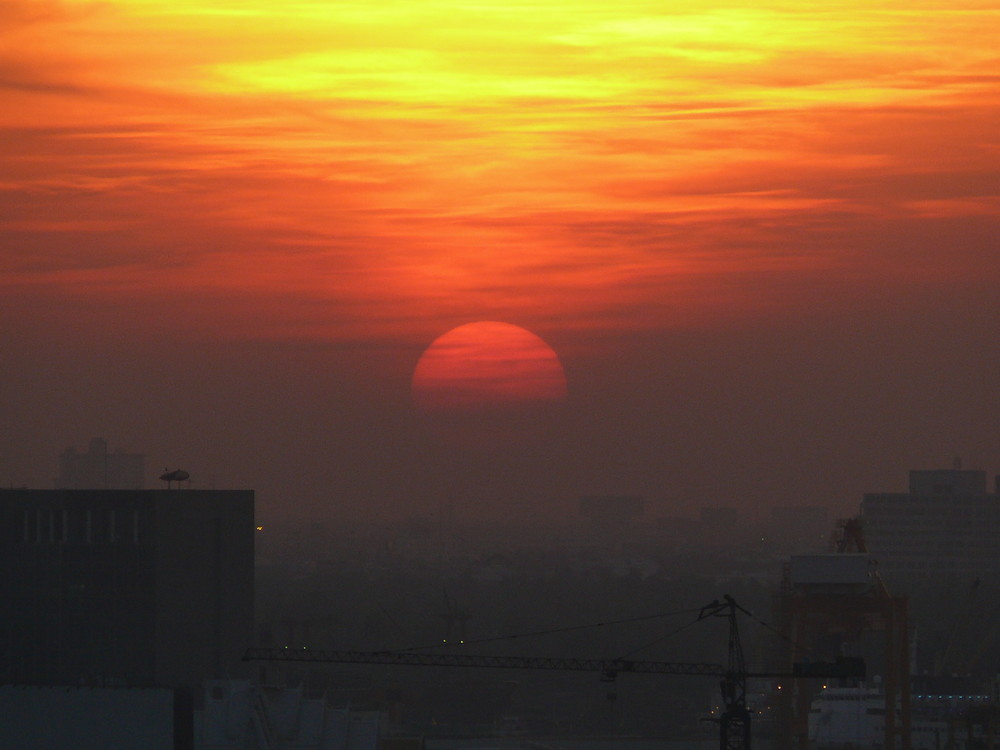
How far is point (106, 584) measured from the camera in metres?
121

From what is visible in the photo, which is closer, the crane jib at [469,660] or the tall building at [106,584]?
the tall building at [106,584]

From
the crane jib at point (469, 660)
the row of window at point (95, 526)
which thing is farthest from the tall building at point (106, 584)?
the crane jib at point (469, 660)

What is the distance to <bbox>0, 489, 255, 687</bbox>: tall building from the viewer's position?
120938mm

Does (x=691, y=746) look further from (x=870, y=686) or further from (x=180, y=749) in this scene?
(x=180, y=749)

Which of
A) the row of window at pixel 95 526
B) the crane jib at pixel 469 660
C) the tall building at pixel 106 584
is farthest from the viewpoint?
the crane jib at pixel 469 660

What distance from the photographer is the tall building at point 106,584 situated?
397 ft

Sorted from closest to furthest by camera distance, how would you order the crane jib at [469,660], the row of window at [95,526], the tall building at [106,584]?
the tall building at [106,584] < the row of window at [95,526] < the crane jib at [469,660]

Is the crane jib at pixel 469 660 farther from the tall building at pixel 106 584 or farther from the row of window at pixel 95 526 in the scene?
the row of window at pixel 95 526

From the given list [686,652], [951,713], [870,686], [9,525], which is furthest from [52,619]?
[686,652]

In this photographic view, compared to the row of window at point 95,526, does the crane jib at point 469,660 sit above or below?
below

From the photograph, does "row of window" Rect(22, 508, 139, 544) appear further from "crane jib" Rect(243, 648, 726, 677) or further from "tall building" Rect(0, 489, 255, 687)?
"crane jib" Rect(243, 648, 726, 677)

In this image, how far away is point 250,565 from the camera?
413ft

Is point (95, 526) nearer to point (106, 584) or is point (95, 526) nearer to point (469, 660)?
point (106, 584)

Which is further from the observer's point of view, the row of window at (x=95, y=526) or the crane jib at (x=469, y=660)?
the crane jib at (x=469, y=660)
